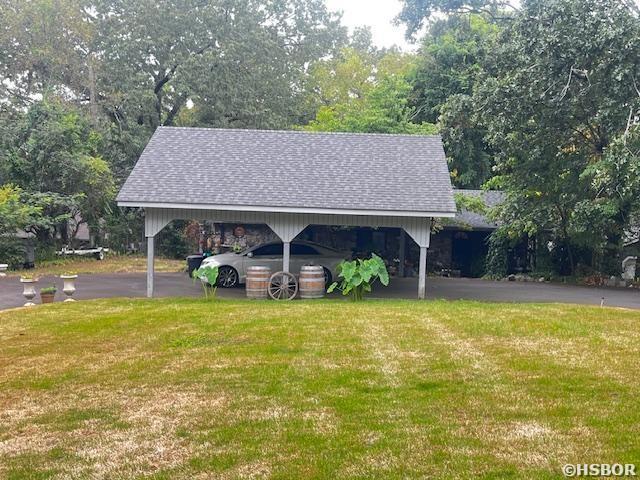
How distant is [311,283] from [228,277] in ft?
10.8

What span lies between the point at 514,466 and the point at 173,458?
236 centimetres

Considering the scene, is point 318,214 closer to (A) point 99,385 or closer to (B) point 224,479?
(A) point 99,385

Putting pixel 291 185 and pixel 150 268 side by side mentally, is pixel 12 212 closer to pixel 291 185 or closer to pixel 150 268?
pixel 150 268

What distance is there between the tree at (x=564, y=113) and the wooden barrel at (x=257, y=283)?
8.93 meters

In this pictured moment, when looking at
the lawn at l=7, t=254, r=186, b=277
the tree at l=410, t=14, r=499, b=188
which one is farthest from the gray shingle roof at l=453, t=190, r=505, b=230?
the lawn at l=7, t=254, r=186, b=277

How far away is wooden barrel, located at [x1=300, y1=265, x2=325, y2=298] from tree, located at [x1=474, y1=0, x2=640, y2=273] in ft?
25.3

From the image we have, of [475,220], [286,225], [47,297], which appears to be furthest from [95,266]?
[475,220]

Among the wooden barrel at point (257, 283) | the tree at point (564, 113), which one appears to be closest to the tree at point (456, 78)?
the tree at point (564, 113)

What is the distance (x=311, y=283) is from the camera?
13461mm

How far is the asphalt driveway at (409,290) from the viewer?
14.1 m

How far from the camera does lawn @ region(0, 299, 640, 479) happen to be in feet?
13.2

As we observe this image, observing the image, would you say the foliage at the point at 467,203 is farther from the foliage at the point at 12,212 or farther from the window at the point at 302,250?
the foliage at the point at 12,212

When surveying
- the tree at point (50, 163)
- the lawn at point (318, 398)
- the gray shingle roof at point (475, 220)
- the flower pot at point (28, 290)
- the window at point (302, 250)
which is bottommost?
the lawn at point (318, 398)

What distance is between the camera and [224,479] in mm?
3746
